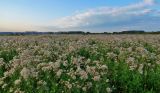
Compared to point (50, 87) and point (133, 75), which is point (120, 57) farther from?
point (50, 87)

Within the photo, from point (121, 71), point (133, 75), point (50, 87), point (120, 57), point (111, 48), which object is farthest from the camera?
point (111, 48)

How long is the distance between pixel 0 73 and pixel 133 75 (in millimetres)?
4419

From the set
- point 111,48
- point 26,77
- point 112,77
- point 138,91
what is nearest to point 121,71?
point 112,77

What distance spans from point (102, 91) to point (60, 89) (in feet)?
3.45

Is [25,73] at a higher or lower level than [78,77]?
higher

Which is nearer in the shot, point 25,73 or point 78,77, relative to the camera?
point 25,73

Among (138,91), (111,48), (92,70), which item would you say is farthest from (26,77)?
(111,48)

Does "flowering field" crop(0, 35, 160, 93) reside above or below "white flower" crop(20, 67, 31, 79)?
below

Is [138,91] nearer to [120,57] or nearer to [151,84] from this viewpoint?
[151,84]

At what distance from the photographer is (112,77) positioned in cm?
1280

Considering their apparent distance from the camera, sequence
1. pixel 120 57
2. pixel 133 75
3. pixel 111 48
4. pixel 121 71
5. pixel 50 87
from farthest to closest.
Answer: pixel 111 48, pixel 120 57, pixel 121 71, pixel 133 75, pixel 50 87

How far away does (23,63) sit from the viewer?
12.1 m

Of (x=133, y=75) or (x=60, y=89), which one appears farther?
(x=133, y=75)

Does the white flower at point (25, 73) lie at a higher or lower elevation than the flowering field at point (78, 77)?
higher
